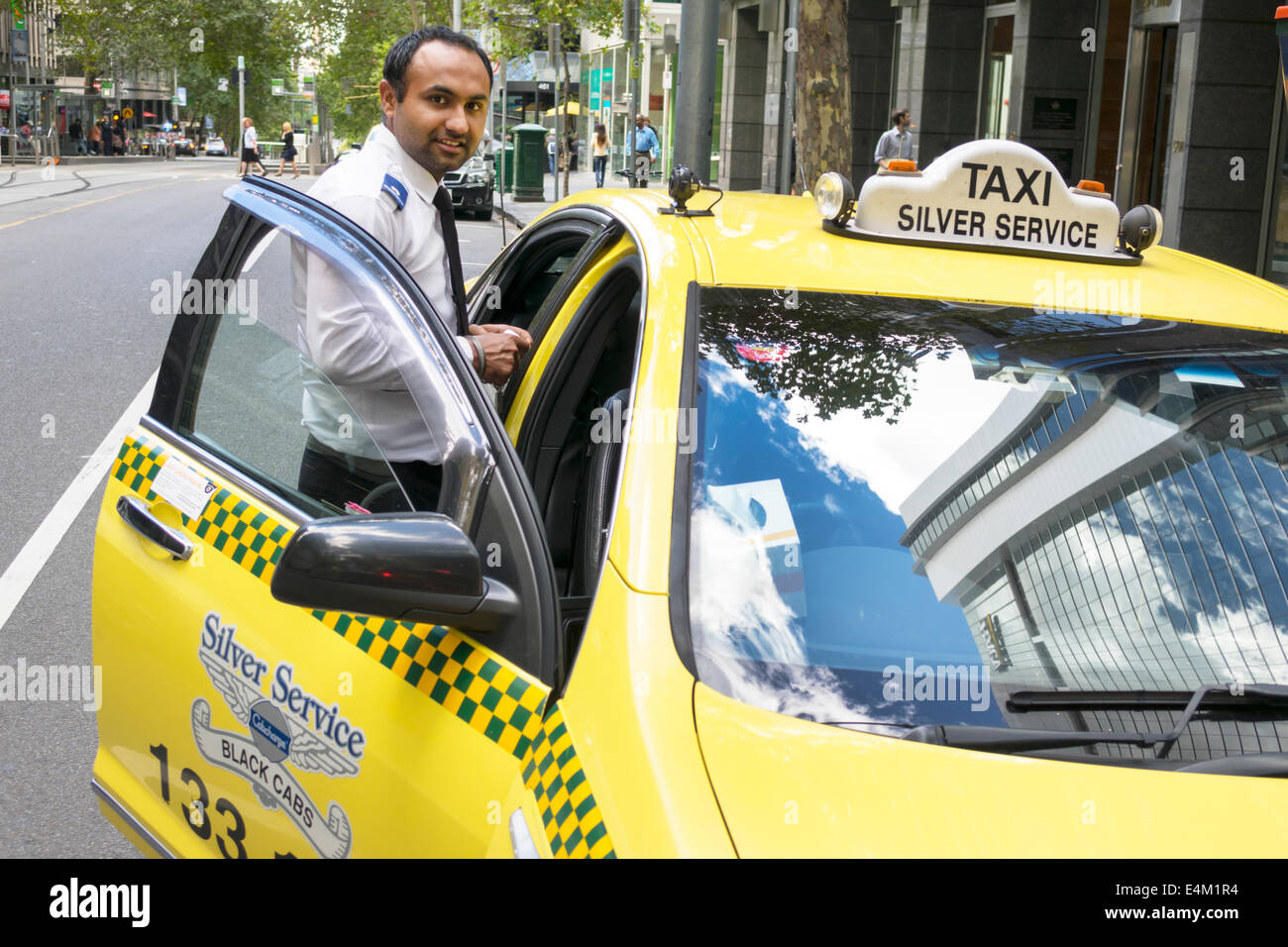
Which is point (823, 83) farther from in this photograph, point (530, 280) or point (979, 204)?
point (979, 204)

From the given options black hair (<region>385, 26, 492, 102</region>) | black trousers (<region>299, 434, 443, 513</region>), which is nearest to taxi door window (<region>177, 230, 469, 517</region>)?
black trousers (<region>299, 434, 443, 513</region>)

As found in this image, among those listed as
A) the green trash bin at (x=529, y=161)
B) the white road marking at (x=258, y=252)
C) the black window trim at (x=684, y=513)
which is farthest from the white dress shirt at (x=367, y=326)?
the green trash bin at (x=529, y=161)

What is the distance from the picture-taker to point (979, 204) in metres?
2.79

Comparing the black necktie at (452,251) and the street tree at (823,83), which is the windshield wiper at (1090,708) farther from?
the street tree at (823,83)

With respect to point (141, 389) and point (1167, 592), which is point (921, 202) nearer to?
point (1167, 592)

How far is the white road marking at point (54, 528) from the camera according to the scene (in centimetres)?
565

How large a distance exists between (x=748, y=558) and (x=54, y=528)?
5.22 meters

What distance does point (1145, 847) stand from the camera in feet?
5.31

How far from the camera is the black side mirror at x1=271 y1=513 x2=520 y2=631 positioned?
1.91 m

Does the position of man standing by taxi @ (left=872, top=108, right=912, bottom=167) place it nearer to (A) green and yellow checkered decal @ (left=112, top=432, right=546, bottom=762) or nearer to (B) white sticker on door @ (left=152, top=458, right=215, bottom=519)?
(B) white sticker on door @ (left=152, top=458, right=215, bottom=519)

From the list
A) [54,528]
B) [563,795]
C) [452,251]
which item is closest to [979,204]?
[452,251]

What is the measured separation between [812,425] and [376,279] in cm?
74

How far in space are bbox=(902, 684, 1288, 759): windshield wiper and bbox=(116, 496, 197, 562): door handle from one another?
4.89 feet

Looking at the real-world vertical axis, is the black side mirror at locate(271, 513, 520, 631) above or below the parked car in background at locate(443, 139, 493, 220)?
above
